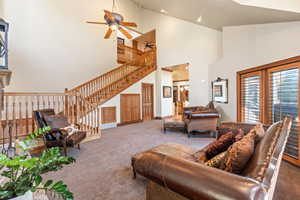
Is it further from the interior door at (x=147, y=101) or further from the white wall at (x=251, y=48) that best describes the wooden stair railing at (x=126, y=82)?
the white wall at (x=251, y=48)

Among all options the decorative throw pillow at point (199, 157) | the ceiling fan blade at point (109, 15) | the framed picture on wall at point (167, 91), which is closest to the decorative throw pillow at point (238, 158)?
the decorative throw pillow at point (199, 157)

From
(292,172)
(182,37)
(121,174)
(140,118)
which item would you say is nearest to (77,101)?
(121,174)

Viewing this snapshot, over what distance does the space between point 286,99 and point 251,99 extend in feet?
3.34

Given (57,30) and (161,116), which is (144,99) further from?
(57,30)

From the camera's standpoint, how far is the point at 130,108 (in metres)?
7.13

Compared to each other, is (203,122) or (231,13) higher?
(231,13)

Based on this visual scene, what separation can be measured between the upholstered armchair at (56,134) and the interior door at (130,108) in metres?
3.29

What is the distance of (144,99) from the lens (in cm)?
793

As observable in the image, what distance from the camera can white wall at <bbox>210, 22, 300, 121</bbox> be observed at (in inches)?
110

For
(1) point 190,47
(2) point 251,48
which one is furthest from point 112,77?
(2) point 251,48

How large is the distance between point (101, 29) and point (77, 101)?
3928mm

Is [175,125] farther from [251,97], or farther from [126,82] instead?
[126,82]

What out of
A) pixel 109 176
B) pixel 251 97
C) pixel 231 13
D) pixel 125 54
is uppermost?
pixel 125 54

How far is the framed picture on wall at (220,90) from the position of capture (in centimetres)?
502
